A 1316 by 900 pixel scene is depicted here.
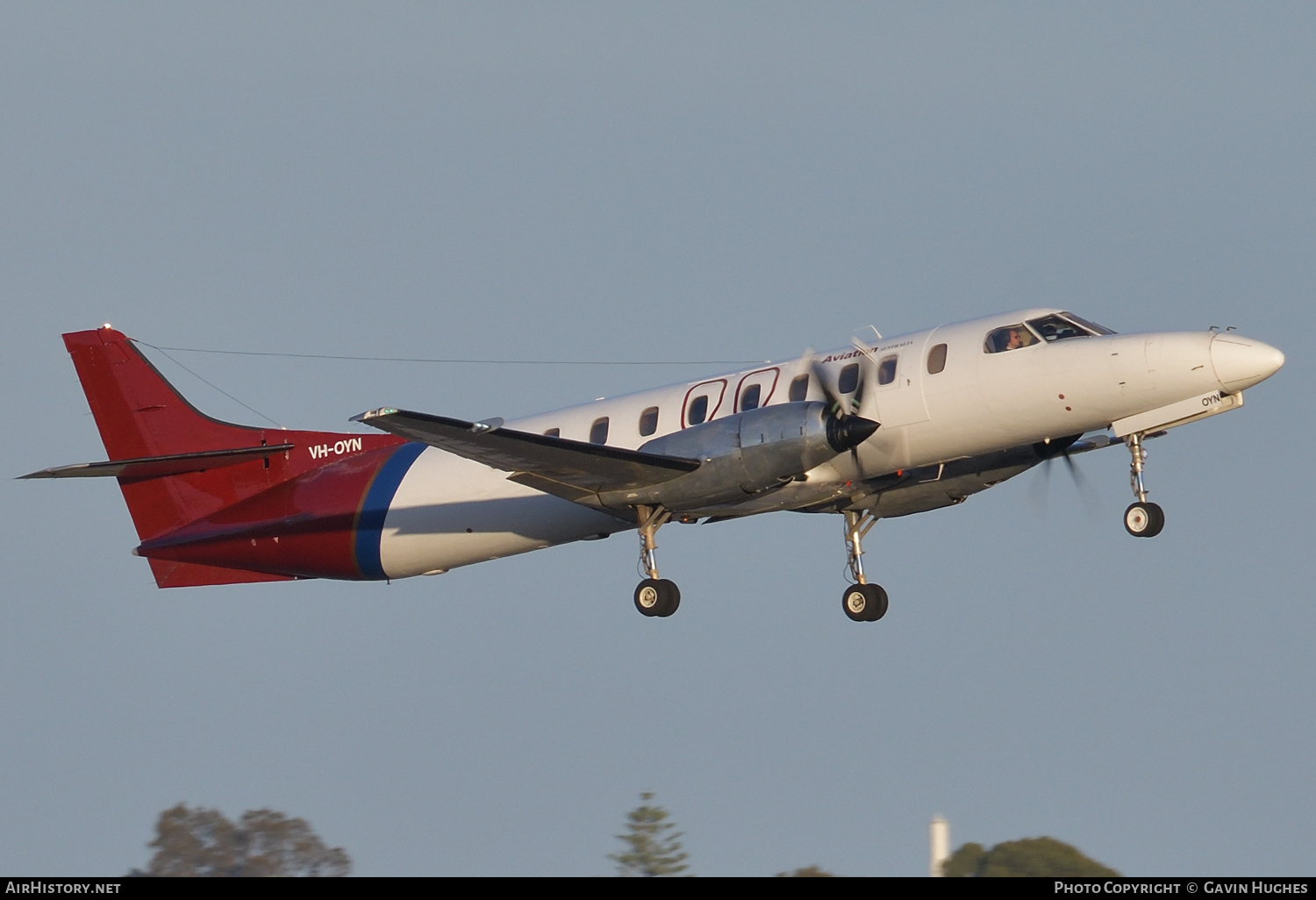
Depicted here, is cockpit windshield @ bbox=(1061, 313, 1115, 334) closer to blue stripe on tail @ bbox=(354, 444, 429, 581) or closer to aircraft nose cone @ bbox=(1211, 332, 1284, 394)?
aircraft nose cone @ bbox=(1211, 332, 1284, 394)

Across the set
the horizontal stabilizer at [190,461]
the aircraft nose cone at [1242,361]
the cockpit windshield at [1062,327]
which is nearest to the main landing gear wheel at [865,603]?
the cockpit windshield at [1062,327]

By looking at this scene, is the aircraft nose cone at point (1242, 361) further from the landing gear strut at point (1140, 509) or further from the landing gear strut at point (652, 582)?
the landing gear strut at point (652, 582)

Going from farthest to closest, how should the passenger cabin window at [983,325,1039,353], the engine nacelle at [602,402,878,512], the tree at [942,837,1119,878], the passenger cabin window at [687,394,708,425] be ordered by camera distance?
the tree at [942,837,1119,878] < the passenger cabin window at [687,394,708,425] < the passenger cabin window at [983,325,1039,353] < the engine nacelle at [602,402,878,512]

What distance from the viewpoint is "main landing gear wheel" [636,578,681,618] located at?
22.4m

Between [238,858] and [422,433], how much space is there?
1480 centimetres

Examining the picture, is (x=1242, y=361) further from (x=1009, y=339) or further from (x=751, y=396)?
(x=751, y=396)

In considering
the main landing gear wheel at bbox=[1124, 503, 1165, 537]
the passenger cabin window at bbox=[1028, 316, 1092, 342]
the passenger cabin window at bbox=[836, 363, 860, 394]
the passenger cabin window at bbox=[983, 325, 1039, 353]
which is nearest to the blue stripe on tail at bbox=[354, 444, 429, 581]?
the passenger cabin window at bbox=[836, 363, 860, 394]

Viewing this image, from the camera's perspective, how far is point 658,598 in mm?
22359

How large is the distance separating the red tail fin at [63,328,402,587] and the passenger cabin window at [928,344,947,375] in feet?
25.7

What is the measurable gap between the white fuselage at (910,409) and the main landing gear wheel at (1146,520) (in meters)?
1.06

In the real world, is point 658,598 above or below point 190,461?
below

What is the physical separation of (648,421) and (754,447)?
2476mm

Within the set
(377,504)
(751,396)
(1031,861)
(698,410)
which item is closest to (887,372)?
(751,396)

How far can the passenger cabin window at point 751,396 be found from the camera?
22.4 meters
